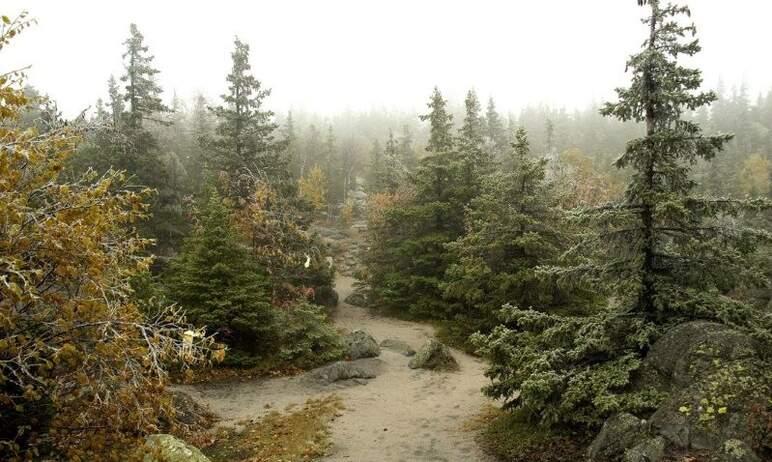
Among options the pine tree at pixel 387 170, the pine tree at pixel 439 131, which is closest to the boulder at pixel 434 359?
the pine tree at pixel 439 131

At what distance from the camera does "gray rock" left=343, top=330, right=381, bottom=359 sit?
63.8 feet


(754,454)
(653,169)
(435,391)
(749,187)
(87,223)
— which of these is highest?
(749,187)

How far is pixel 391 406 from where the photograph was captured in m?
14.9

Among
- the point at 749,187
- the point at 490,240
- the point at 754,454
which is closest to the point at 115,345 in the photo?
the point at 754,454

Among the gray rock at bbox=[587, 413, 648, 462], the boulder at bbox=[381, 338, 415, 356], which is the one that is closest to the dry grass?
the gray rock at bbox=[587, 413, 648, 462]

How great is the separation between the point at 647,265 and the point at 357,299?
78.5 ft

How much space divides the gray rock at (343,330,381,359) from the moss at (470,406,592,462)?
7367 millimetres

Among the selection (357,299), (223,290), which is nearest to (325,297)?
(357,299)

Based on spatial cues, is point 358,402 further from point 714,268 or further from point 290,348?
point 714,268

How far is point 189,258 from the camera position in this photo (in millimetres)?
18016

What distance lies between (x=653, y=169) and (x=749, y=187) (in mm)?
55622

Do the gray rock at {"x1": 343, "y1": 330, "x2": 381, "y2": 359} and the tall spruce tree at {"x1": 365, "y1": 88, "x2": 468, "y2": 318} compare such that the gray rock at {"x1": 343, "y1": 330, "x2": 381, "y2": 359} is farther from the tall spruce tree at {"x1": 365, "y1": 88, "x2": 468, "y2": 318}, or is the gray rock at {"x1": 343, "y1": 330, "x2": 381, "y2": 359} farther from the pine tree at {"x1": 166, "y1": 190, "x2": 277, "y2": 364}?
the tall spruce tree at {"x1": 365, "y1": 88, "x2": 468, "y2": 318}

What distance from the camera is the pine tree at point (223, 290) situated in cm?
1731

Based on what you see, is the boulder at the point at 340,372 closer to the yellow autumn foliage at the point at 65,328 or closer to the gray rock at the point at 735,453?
the yellow autumn foliage at the point at 65,328
